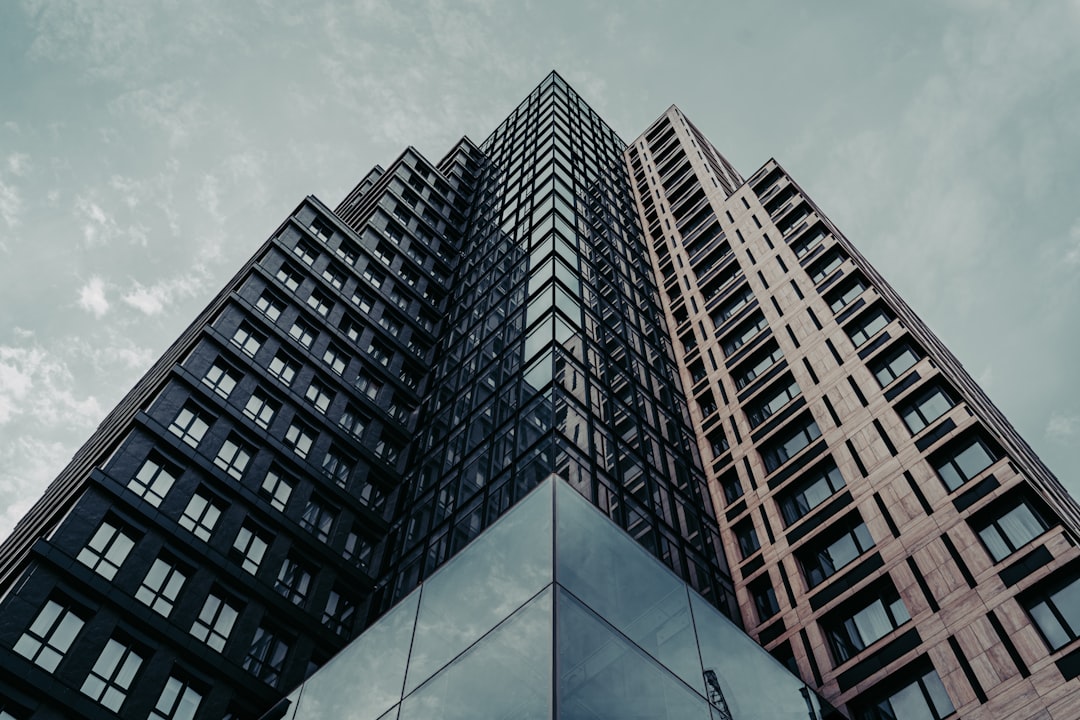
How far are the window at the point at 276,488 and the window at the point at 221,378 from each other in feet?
13.8

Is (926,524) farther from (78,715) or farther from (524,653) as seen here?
(78,715)

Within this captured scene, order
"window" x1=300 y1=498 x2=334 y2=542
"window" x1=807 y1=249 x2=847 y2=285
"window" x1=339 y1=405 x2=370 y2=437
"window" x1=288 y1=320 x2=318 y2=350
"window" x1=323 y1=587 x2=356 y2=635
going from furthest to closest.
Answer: "window" x1=807 y1=249 x2=847 y2=285
"window" x1=288 y1=320 x2=318 y2=350
"window" x1=339 y1=405 x2=370 y2=437
"window" x1=300 y1=498 x2=334 y2=542
"window" x1=323 y1=587 x2=356 y2=635

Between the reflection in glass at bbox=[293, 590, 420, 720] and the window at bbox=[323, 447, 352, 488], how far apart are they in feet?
49.8

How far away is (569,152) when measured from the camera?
63.2 metres

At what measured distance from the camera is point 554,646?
675 inches

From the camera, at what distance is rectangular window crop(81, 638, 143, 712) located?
25914 mm

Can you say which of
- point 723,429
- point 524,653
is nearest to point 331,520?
point 723,429

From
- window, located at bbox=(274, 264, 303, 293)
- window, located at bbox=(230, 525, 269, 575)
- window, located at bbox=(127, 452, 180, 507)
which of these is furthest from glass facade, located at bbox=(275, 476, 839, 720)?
window, located at bbox=(274, 264, 303, 293)

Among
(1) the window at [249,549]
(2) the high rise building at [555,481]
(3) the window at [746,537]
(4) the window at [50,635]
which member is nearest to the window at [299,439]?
(2) the high rise building at [555,481]

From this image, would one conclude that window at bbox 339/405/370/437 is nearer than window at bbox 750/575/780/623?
No

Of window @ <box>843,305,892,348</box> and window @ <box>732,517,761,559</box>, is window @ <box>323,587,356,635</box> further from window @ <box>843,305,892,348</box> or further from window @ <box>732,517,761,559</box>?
window @ <box>843,305,892,348</box>

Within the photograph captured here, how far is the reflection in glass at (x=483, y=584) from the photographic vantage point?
63.7 feet

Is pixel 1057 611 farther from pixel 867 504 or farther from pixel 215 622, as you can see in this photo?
pixel 215 622

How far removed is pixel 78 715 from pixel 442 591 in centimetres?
1234
